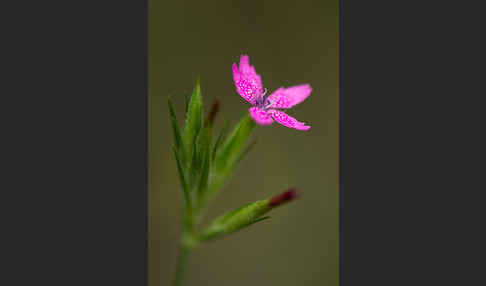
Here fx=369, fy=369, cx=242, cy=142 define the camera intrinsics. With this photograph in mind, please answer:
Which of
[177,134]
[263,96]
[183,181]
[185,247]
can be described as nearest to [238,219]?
[183,181]

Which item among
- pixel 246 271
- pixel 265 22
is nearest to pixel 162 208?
pixel 246 271

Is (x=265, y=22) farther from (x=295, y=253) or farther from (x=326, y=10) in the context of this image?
(x=295, y=253)

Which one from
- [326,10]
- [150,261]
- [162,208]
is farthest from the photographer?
[326,10]

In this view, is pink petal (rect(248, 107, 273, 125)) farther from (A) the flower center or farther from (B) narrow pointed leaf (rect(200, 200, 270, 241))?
(B) narrow pointed leaf (rect(200, 200, 270, 241))

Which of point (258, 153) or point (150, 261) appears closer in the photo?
point (150, 261)

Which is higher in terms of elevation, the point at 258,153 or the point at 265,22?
the point at 265,22

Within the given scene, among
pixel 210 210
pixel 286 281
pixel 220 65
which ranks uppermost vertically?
pixel 220 65

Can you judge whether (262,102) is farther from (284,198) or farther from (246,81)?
Answer: (284,198)

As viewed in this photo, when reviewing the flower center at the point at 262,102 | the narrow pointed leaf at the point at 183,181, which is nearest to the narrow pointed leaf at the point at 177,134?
the narrow pointed leaf at the point at 183,181
